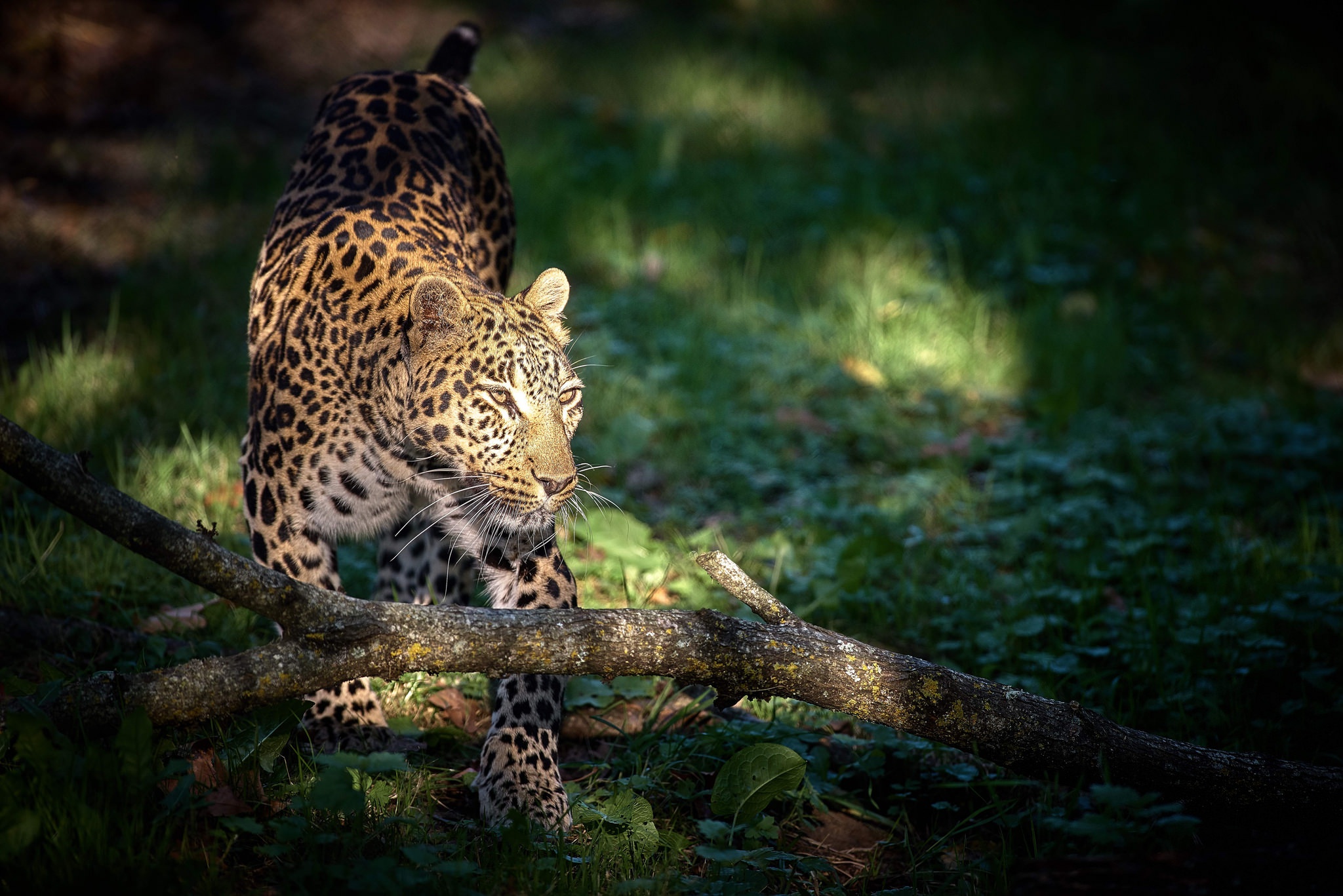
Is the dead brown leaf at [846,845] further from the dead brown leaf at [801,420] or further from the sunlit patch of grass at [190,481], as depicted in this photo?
the dead brown leaf at [801,420]

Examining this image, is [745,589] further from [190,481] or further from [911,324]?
[911,324]

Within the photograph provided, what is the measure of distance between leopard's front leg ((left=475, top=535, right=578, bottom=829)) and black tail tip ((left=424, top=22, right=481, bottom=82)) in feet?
11.4

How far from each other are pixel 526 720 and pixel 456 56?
14.0 feet

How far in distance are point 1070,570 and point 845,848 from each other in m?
2.42

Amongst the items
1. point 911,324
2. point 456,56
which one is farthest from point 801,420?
point 456,56

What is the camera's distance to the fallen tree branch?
308 cm

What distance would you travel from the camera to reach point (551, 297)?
4375 millimetres

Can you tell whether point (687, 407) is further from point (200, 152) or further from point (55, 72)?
point (55, 72)

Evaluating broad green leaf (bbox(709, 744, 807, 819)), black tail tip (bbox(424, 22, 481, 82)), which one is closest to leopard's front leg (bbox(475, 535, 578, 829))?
broad green leaf (bbox(709, 744, 807, 819))

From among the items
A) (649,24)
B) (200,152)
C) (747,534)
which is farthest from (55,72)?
(747,534)

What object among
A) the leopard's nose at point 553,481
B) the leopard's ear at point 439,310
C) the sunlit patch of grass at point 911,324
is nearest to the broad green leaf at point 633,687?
the leopard's nose at point 553,481

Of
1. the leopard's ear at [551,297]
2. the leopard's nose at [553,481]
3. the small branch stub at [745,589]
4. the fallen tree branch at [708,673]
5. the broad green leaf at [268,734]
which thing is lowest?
the broad green leaf at [268,734]

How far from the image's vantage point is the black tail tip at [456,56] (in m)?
6.59

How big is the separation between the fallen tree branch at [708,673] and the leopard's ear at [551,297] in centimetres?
135
